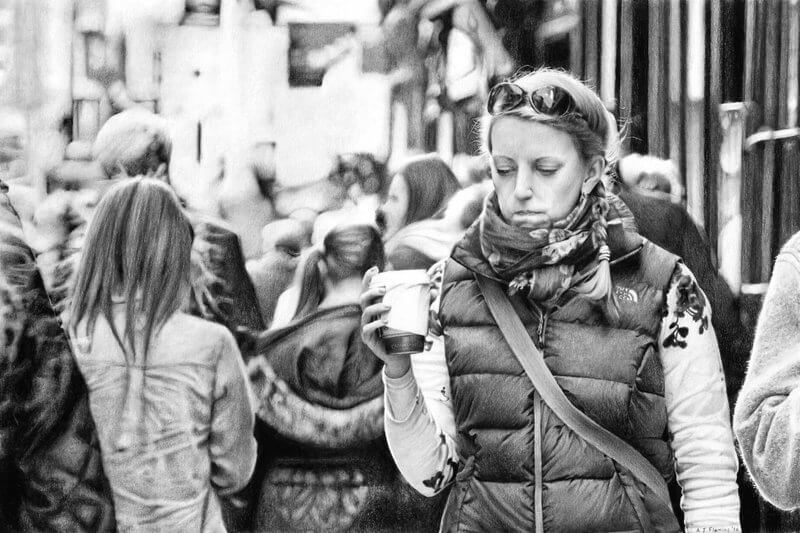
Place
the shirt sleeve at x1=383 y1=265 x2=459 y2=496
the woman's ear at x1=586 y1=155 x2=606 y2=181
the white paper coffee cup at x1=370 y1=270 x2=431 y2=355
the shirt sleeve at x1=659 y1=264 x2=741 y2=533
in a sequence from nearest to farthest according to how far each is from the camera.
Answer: the white paper coffee cup at x1=370 y1=270 x2=431 y2=355
the shirt sleeve at x1=383 y1=265 x2=459 y2=496
the shirt sleeve at x1=659 y1=264 x2=741 y2=533
the woman's ear at x1=586 y1=155 x2=606 y2=181

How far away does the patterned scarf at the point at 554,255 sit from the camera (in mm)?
3156

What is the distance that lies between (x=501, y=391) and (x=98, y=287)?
2.00 m

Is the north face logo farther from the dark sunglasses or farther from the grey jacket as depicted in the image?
the grey jacket

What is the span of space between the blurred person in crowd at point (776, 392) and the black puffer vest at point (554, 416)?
1.60 ft

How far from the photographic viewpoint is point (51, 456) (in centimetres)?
445

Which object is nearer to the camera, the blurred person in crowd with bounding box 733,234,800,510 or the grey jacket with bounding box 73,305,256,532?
the blurred person in crowd with bounding box 733,234,800,510

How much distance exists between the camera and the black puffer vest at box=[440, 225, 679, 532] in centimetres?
302

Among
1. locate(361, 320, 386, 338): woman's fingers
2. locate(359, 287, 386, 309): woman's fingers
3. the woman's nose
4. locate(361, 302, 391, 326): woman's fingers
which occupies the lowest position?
locate(361, 320, 386, 338): woman's fingers

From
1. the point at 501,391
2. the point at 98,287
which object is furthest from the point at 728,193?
the point at 98,287

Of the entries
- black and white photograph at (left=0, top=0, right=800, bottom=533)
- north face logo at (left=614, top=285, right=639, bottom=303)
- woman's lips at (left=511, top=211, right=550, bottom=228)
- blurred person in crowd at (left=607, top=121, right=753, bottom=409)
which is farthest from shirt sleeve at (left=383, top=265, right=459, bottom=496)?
blurred person in crowd at (left=607, top=121, right=753, bottom=409)

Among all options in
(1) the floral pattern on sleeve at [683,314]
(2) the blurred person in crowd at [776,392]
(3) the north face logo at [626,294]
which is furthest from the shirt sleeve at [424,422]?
(2) the blurred person in crowd at [776,392]

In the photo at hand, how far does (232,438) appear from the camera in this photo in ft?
14.6

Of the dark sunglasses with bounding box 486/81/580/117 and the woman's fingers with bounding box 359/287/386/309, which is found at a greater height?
the dark sunglasses with bounding box 486/81/580/117

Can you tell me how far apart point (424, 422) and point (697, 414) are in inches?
28.6
